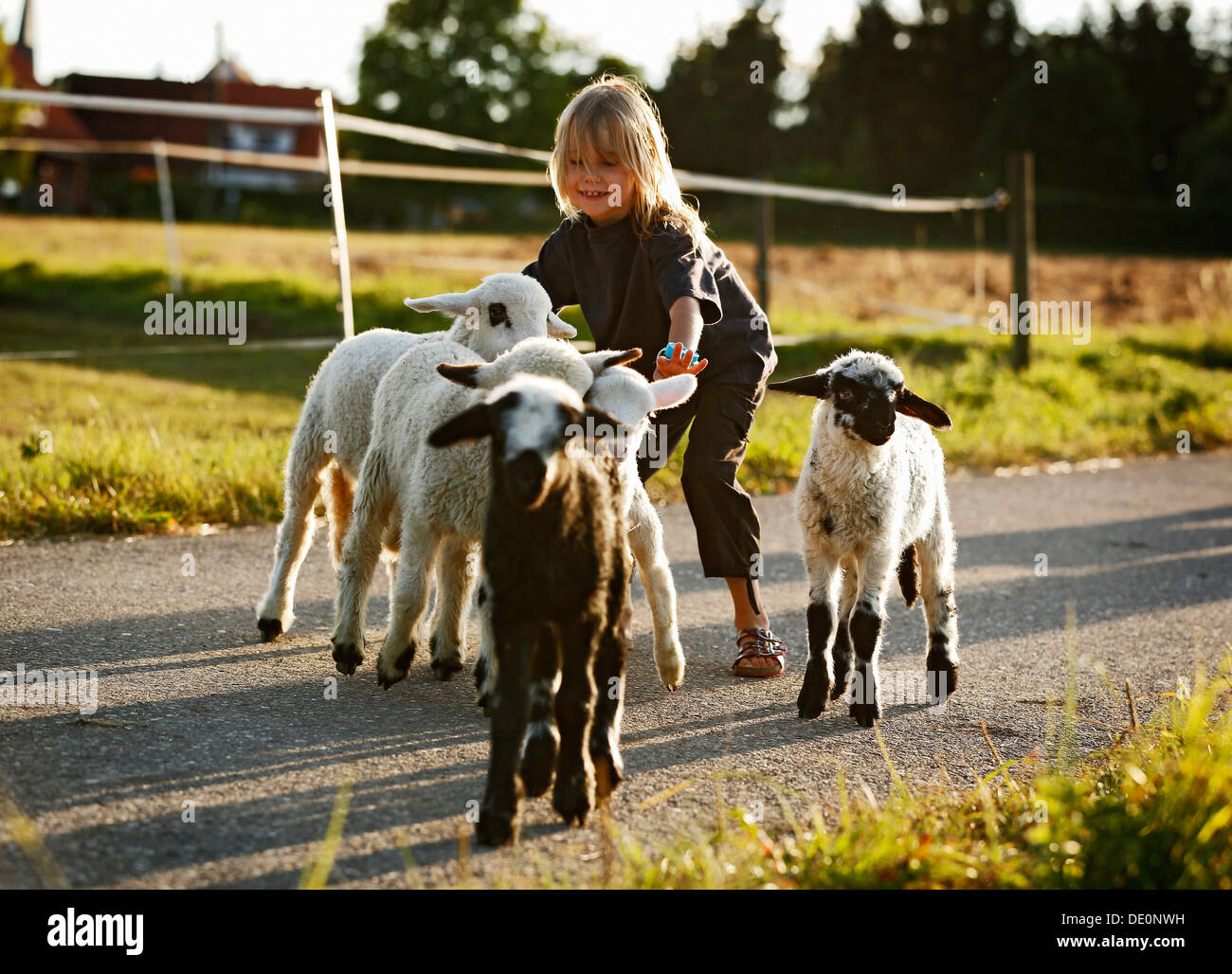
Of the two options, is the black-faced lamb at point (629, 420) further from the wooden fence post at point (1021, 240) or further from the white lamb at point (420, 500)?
the wooden fence post at point (1021, 240)

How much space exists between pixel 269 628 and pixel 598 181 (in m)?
2.10

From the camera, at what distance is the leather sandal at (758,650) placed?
473 cm

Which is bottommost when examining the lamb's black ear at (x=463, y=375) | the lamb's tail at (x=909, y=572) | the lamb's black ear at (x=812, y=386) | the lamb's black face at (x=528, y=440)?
the lamb's tail at (x=909, y=572)

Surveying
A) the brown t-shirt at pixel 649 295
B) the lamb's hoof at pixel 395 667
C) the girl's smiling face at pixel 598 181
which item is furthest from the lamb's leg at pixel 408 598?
the girl's smiling face at pixel 598 181

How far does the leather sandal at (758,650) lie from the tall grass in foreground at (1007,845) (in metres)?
1.48

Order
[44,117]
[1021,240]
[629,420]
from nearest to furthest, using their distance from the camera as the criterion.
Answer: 1. [629,420]
2. [1021,240]
3. [44,117]

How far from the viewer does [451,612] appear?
4406 millimetres

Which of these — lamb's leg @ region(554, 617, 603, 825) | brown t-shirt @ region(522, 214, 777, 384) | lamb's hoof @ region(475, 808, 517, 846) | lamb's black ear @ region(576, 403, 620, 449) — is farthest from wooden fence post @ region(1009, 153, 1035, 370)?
lamb's hoof @ region(475, 808, 517, 846)

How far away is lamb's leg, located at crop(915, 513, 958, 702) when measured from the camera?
4633 millimetres

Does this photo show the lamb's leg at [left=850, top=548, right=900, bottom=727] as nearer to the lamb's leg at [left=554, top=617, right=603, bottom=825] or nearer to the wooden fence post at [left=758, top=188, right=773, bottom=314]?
the lamb's leg at [left=554, top=617, right=603, bottom=825]

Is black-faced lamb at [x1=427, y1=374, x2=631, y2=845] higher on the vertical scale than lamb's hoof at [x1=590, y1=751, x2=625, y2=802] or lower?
higher

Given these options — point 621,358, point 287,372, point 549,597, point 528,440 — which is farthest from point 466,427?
point 287,372

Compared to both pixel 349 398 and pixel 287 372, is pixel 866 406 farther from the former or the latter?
pixel 287 372

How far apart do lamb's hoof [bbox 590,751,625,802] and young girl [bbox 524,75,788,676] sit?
149 centimetres
